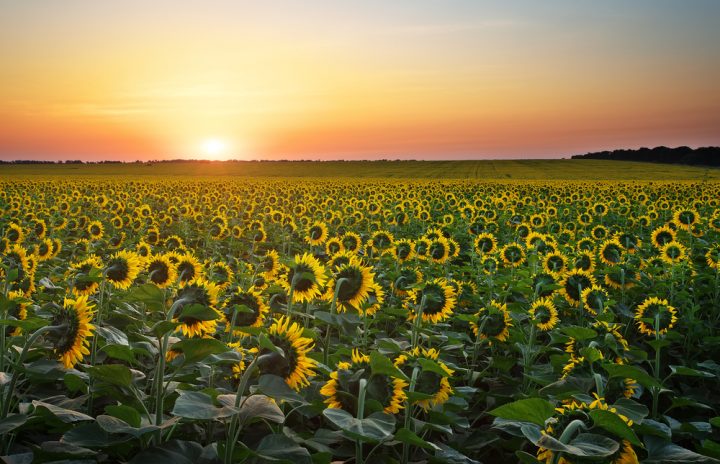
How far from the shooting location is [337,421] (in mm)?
2205

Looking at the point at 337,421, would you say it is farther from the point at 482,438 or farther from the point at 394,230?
the point at 394,230

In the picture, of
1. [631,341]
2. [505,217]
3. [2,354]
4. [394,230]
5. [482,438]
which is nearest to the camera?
[2,354]

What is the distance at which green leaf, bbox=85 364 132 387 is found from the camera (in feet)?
7.30

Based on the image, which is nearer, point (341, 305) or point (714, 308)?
point (341, 305)

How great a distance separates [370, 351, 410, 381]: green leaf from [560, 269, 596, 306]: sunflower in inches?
140

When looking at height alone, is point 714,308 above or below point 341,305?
below

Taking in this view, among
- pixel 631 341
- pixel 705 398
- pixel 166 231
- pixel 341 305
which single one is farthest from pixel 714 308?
pixel 166 231

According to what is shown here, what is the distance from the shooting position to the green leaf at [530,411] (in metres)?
1.95

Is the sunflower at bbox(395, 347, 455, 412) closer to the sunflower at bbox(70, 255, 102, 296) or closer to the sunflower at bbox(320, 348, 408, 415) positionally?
the sunflower at bbox(320, 348, 408, 415)

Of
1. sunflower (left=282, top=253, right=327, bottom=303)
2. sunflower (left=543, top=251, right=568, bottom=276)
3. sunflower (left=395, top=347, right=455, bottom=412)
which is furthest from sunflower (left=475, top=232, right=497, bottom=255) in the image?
sunflower (left=395, top=347, right=455, bottom=412)

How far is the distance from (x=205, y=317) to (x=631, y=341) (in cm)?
602

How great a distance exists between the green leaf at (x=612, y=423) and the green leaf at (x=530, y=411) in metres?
0.15

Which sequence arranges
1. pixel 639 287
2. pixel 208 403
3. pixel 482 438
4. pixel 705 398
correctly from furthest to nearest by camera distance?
pixel 639 287 → pixel 705 398 → pixel 482 438 → pixel 208 403

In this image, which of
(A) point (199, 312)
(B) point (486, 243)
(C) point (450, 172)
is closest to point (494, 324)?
(A) point (199, 312)
